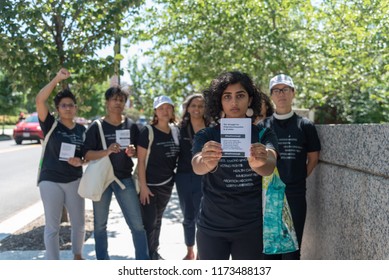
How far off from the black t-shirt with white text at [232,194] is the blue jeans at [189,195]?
202cm

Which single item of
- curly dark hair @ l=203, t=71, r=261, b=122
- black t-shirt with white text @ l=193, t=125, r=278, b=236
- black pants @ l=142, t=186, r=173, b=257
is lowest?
black pants @ l=142, t=186, r=173, b=257

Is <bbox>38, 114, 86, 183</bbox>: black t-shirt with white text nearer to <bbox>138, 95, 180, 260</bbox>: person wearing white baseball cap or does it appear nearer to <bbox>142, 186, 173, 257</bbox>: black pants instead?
<bbox>138, 95, 180, 260</bbox>: person wearing white baseball cap

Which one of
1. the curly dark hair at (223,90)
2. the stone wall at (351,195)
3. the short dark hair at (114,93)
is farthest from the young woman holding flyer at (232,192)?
the short dark hair at (114,93)

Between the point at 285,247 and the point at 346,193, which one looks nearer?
the point at 285,247

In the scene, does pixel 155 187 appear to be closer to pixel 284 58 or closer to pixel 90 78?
pixel 90 78

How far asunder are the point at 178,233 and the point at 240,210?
3735 mm

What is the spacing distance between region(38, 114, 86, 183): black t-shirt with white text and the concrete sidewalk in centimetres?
124

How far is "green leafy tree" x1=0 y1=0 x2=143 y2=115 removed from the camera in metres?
5.04

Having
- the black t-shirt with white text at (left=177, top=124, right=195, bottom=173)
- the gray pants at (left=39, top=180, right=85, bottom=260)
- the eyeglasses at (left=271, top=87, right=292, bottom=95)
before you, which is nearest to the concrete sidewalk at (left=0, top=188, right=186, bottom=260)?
the gray pants at (left=39, top=180, right=85, bottom=260)

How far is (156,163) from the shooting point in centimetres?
451

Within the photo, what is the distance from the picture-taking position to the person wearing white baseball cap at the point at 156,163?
4422 millimetres

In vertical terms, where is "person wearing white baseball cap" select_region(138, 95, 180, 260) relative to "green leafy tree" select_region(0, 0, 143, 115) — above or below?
below

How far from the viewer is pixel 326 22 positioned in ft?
25.2
